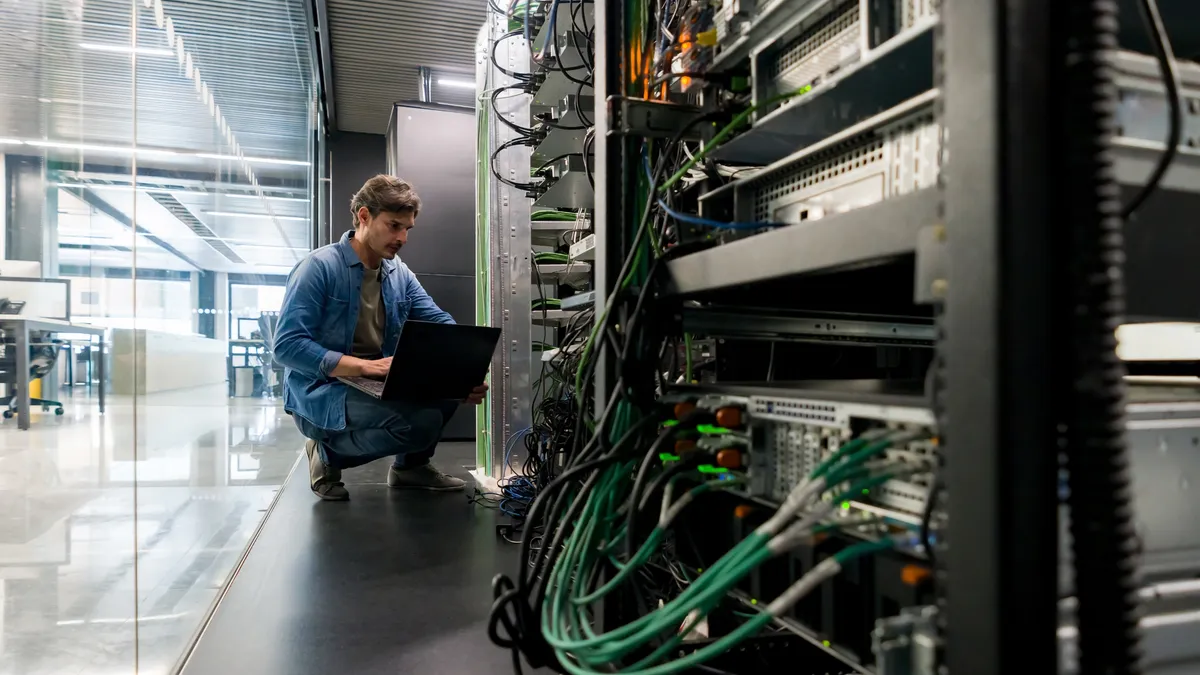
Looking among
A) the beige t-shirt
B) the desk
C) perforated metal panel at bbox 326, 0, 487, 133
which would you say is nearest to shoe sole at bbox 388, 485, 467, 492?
the beige t-shirt

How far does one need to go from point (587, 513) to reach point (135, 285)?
80cm

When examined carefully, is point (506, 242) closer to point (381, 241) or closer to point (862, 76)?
point (381, 241)

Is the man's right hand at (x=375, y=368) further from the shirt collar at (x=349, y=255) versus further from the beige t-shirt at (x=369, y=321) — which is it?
the shirt collar at (x=349, y=255)

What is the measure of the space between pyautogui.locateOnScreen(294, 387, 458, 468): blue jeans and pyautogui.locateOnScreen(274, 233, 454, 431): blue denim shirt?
Result: 0.21 ft

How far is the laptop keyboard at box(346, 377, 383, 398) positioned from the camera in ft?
7.64

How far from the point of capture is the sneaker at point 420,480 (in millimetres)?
2645

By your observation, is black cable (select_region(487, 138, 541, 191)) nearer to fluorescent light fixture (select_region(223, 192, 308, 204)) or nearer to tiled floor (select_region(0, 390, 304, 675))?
fluorescent light fixture (select_region(223, 192, 308, 204))

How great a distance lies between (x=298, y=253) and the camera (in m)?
3.51

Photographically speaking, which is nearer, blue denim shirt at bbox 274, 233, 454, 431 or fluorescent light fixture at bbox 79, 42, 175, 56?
fluorescent light fixture at bbox 79, 42, 175, 56

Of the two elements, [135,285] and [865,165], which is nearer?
[865,165]

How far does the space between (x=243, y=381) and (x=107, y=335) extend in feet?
5.52

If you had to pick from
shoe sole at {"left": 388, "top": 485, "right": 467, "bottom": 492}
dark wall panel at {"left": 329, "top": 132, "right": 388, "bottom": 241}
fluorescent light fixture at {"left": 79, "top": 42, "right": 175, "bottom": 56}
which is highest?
dark wall panel at {"left": 329, "top": 132, "right": 388, "bottom": 241}

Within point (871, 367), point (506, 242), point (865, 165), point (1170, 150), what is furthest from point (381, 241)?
point (1170, 150)

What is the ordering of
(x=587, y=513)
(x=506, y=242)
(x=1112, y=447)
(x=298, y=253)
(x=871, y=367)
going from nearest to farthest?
1. (x=1112, y=447)
2. (x=587, y=513)
3. (x=871, y=367)
4. (x=506, y=242)
5. (x=298, y=253)
